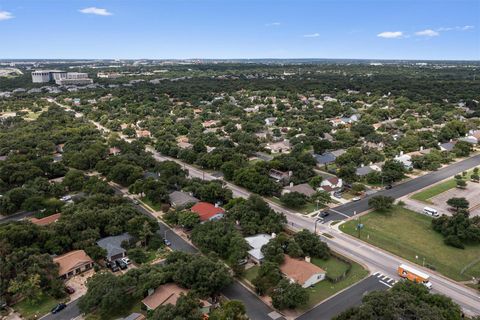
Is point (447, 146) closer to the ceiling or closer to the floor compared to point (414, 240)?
closer to the ceiling

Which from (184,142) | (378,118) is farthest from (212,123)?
(378,118)

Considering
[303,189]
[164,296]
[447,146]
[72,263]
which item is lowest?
[72,263]

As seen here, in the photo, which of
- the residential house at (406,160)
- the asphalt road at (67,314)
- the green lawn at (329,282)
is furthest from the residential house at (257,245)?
the residential house at (406,160)

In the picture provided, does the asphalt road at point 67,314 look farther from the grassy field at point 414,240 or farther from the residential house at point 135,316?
the grassy field at point 414,240

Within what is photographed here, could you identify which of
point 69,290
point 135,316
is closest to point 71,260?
point 69,290

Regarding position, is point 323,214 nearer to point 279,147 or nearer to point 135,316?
point 135,316
